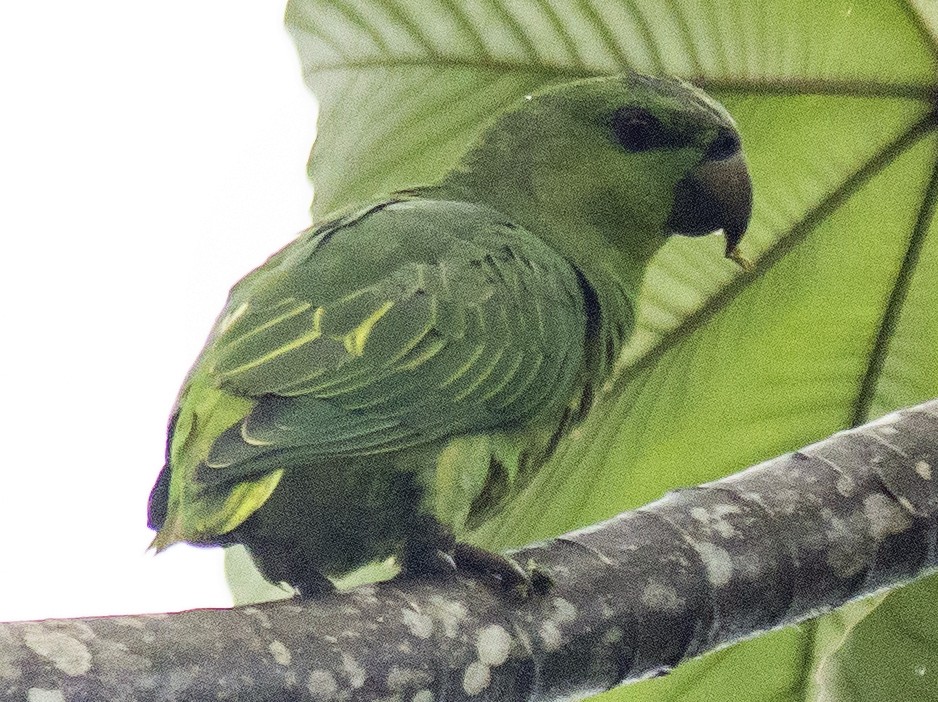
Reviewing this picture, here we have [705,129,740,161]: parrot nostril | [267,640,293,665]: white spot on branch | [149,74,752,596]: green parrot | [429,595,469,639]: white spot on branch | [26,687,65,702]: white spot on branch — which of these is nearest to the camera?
[26,687,65,702]: white spot on branch

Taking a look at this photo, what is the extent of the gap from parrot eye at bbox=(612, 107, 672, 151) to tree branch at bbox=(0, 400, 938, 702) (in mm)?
554

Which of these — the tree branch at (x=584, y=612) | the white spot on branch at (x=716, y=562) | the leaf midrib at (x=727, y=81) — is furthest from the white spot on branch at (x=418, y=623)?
the leaf midrib at (x=727, y=81)

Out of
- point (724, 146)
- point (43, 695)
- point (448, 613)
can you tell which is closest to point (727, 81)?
point (724, 146)

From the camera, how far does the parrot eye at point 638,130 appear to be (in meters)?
1.77

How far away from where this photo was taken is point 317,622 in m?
1.10

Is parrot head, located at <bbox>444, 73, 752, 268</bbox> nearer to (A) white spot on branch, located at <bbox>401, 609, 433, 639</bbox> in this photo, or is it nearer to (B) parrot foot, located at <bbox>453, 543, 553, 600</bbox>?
(B) parrot foot, located at <bbox>453, 543, 553, 600</bbox>

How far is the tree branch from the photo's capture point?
97cm

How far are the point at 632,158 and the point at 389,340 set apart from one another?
617 millimetres

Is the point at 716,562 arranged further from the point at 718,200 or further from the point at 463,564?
the point at 718,200

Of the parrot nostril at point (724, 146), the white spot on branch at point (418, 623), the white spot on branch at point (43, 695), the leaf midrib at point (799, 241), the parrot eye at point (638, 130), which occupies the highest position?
the white spot on branch at point (43, 695)

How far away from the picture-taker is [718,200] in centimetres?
176

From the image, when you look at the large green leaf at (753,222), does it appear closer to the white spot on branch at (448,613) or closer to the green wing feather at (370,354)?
the green wing feather at (370,354)

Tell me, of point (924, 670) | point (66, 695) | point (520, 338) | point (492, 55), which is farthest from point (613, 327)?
point (66, 695)

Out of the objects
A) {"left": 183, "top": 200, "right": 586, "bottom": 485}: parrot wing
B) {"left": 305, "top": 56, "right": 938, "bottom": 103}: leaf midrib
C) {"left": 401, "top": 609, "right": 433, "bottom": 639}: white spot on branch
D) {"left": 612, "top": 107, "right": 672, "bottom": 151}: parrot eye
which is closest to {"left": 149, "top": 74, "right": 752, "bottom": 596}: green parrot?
{"left": 183, "top": 200, "right": 586, "bottom": 485}: parrot wing
